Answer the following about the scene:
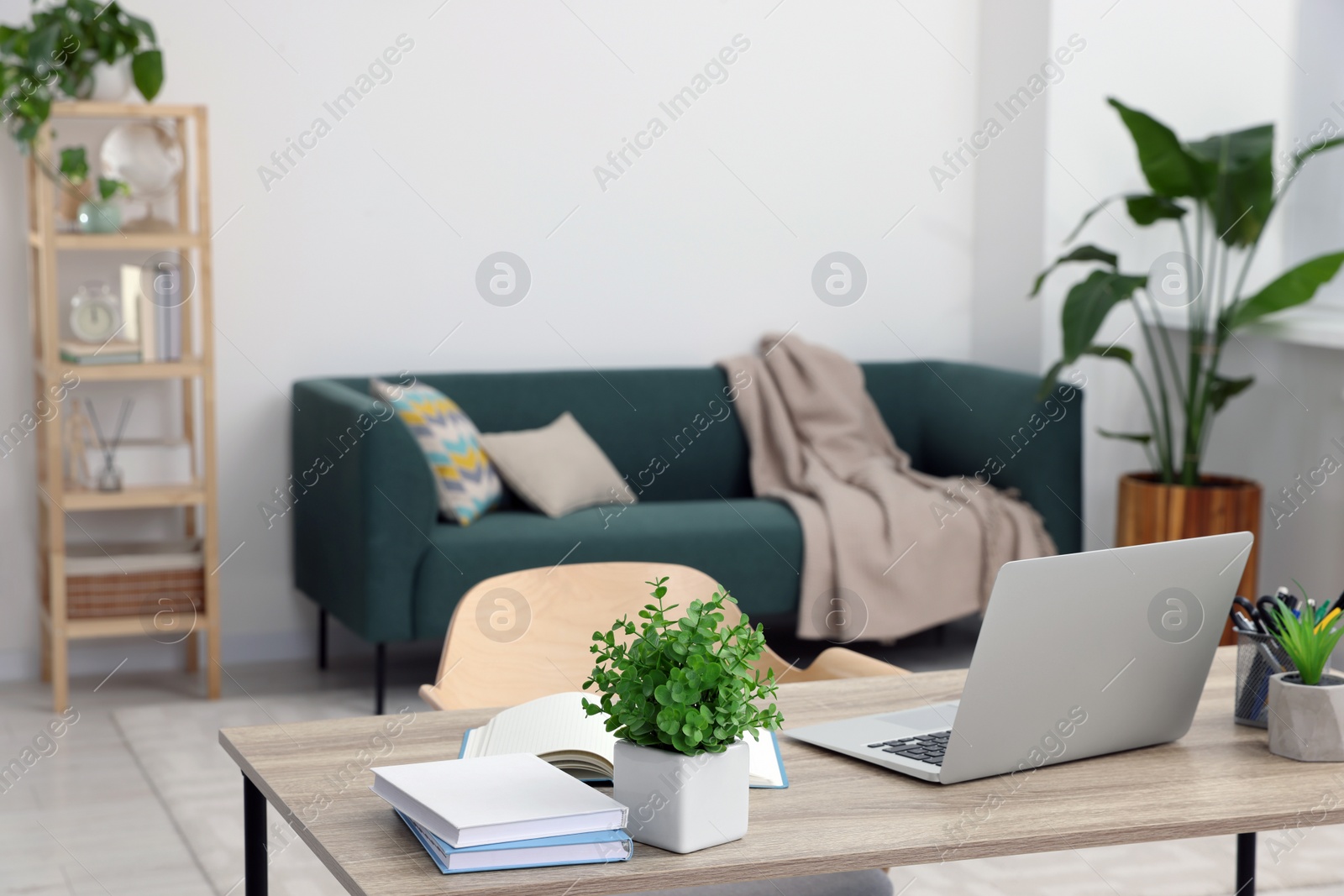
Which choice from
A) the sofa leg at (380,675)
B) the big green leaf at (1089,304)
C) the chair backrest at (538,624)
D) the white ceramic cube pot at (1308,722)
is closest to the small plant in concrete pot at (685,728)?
the white ceramic cube pot at (1308,722)

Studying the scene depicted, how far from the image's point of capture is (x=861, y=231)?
188 inches

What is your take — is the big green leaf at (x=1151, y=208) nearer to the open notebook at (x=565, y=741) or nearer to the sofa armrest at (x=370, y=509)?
the sofa armrest at (x=370, y=509)

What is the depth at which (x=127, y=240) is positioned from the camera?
3.63 metres

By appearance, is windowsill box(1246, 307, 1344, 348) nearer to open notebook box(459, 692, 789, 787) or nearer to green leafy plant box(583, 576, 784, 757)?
open notebook box(459, 692, 789, 787)

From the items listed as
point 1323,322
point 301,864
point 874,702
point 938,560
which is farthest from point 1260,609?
point 1323,322

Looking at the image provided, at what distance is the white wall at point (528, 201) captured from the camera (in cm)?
409

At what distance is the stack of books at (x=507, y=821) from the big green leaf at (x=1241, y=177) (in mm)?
3309

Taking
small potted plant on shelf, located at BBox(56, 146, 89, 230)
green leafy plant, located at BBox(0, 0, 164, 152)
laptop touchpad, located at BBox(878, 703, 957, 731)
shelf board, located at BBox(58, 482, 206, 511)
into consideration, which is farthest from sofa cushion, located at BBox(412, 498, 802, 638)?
laptop touchpad, located at BBox(878, 703, 957, 731)

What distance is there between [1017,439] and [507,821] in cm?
323

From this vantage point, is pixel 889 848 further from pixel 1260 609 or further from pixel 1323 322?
pixel 1323 322

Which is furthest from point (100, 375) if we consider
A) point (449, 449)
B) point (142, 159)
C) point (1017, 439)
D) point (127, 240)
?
point (1017, 439)

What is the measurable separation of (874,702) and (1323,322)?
3.01 meters

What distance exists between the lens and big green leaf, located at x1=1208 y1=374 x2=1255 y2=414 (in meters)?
4.02

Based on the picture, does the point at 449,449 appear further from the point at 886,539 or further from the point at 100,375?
the point at 886,539
